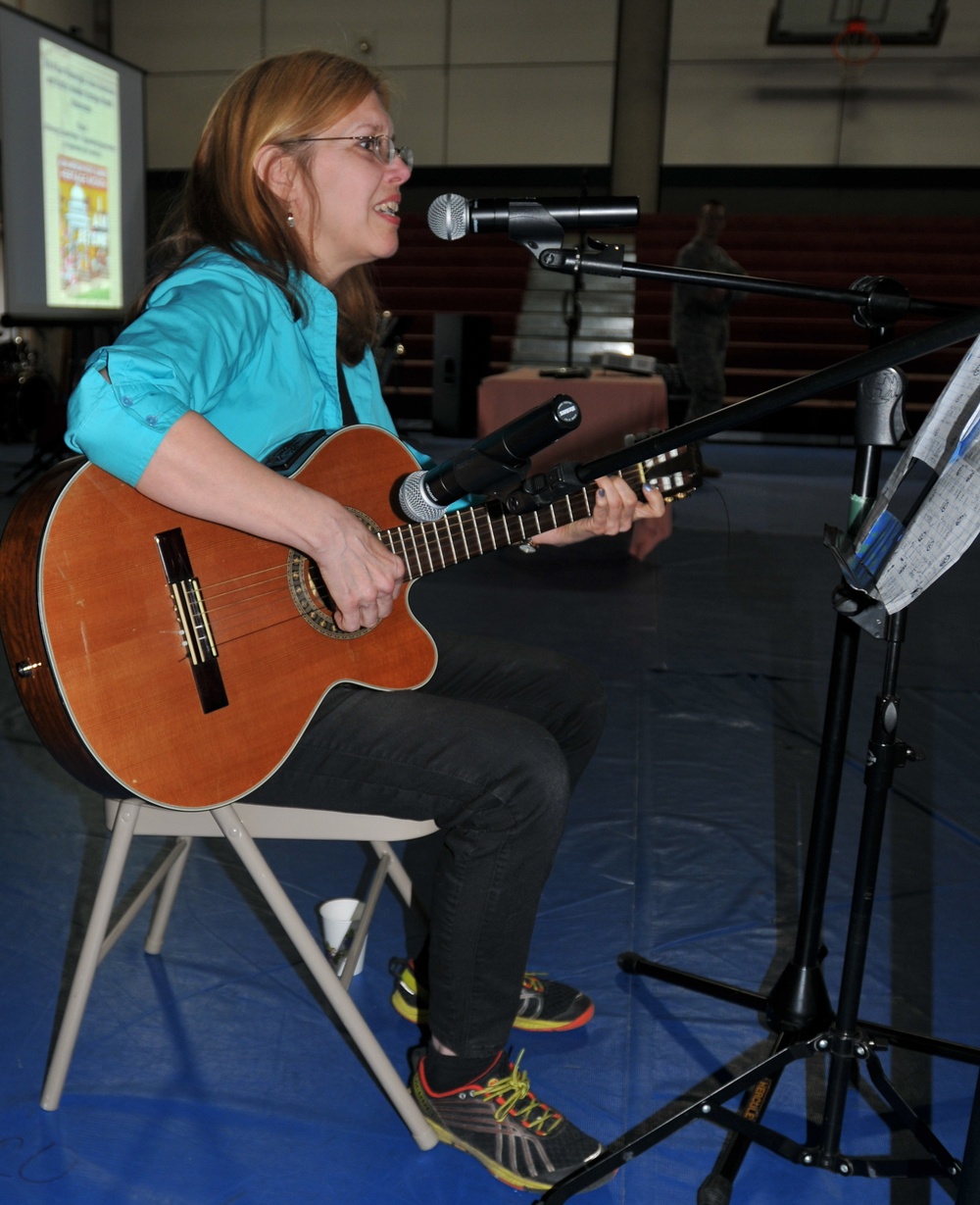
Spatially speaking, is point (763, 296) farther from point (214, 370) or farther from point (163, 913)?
point (214, 370)

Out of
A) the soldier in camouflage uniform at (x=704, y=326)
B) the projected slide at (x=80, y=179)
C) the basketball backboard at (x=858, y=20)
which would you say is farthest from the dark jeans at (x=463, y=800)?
the basketball backboard at (x=858, y=20)

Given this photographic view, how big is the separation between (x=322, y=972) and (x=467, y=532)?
62 cm

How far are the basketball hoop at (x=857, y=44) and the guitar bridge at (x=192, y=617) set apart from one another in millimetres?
11915

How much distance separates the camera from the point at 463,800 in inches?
53.2

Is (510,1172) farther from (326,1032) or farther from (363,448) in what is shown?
(363,448)

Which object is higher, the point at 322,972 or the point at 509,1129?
the point at 322,972

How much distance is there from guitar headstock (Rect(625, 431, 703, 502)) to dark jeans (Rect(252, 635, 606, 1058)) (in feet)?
1.31

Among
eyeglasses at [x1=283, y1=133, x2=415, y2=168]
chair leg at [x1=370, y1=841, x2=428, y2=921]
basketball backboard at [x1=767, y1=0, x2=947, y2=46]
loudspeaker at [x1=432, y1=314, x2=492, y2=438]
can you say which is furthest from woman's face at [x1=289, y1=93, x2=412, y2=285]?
basketball backboard at [x1=767, y1=0, x2=947, y2=46]

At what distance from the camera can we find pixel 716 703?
3010 mm

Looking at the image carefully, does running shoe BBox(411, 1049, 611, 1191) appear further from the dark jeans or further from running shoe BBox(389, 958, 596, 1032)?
running shoe BBox(389, 958, 596, 1032)

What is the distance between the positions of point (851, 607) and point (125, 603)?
83 centimetres

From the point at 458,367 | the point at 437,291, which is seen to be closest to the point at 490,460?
the point at 458,367

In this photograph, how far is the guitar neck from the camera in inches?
59.0

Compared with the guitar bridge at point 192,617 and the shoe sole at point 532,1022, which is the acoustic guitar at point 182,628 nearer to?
the guitar bridge at point 192,617
